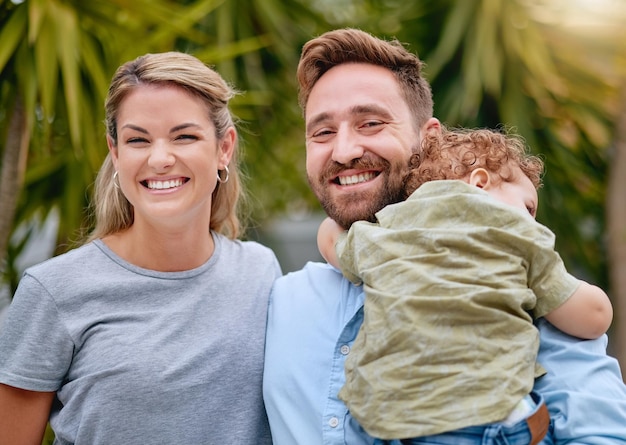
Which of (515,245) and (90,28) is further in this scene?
(90,28)

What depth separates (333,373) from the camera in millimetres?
1791

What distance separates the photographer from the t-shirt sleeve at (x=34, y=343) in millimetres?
1777

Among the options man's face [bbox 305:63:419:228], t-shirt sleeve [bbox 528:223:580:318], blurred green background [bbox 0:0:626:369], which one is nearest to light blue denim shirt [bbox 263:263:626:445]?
t-shirt sleeve [bbox 528:223:580:318]

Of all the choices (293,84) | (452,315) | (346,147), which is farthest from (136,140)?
(293,84)

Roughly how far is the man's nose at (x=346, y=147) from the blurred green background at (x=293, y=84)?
3.62 feet

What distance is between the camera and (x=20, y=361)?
1.78 m

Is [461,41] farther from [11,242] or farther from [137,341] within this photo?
[137,341]

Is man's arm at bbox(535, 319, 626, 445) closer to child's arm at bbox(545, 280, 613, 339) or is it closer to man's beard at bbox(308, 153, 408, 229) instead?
child's arm at bbox(545, 280, 613, 339)

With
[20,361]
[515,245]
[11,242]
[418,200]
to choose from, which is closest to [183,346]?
[20,361]

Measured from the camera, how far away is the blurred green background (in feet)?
9.57

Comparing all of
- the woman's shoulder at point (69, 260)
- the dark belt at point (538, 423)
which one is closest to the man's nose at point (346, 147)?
the woman's shoulder at point (69, 260)

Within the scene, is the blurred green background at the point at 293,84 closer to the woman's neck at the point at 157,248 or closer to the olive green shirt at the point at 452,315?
the woman's neck at the point at 157,248

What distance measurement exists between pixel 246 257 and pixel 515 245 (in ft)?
3.01

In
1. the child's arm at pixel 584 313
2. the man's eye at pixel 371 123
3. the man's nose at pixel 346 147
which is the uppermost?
the man's eye at pixel 371 123
